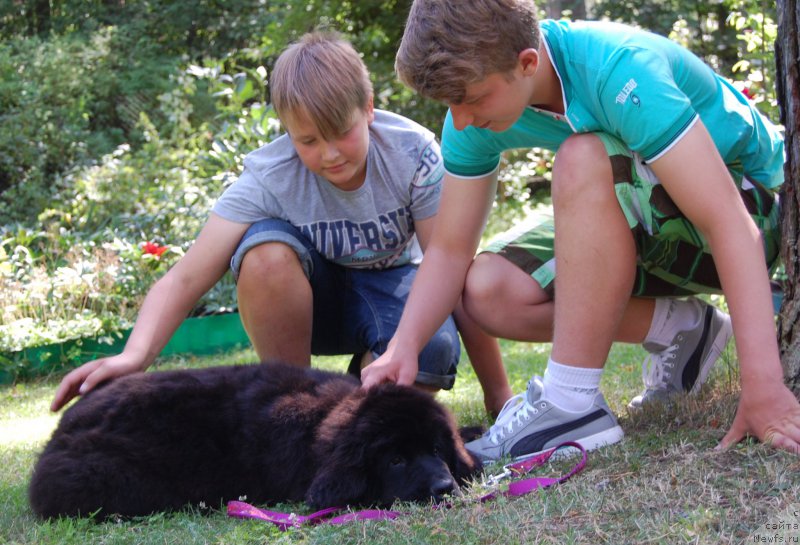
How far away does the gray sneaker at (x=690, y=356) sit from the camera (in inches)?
124

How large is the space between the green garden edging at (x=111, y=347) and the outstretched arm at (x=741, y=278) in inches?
151

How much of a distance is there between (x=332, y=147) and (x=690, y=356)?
59.1 inches

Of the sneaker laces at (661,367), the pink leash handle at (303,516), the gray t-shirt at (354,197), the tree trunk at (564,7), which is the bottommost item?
the tree trunk at (564,7)

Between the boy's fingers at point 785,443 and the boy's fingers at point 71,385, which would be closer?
the boy's fingers at point 785,443

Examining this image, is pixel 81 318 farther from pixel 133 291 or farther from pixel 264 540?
pixel 264 540

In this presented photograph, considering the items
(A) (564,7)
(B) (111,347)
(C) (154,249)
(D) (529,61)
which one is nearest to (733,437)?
(D) (529,61)

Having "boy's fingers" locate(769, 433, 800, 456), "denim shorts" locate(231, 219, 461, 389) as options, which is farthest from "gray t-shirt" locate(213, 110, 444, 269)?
"boy's fingers" locate(769, 433, 800, 456)

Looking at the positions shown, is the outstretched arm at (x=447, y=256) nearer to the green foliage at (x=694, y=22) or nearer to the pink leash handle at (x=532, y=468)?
the pink leash handle at (x=532, y=468)

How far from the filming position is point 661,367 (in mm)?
3215

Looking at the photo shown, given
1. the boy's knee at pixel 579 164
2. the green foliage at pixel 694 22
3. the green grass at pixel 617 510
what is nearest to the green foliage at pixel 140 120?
the green foliage at pixel 694 22

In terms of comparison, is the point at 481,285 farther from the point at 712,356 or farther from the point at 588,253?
the point at 712,356

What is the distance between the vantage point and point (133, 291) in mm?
5945

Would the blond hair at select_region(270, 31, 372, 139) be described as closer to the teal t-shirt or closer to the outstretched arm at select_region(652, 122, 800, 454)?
the teal t-shirt

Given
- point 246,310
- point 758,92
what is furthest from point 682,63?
point 758,92
